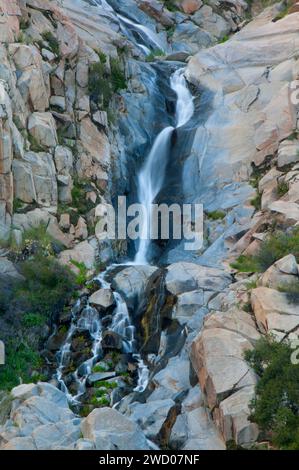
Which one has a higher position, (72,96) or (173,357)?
(72,96)

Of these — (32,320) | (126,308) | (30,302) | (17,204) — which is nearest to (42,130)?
(17,204)

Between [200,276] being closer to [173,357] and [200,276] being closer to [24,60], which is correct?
[173,357]

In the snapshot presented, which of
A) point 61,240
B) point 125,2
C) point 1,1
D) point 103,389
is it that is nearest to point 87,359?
point 103,389

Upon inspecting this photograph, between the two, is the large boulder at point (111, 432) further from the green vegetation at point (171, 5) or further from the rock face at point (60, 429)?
the green vegetation at point (171, 5)

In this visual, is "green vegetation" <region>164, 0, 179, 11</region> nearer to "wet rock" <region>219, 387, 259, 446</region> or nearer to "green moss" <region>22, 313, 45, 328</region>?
"green moss" <region>22, 313, 45, 328</region>

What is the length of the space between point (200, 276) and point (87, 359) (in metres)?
4.48

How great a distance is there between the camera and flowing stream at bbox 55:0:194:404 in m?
20.9

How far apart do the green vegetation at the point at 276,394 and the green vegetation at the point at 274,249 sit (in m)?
4.01

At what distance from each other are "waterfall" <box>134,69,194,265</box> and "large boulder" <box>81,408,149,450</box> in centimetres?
1189

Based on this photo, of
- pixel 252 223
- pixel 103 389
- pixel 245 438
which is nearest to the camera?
pixel 245 438

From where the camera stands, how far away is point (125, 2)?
1737 inches

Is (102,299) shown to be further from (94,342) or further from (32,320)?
(32,320)

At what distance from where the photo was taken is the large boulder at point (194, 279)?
73.2ft

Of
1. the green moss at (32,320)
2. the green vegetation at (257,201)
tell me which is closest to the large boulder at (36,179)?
the green moss at (32,320)
